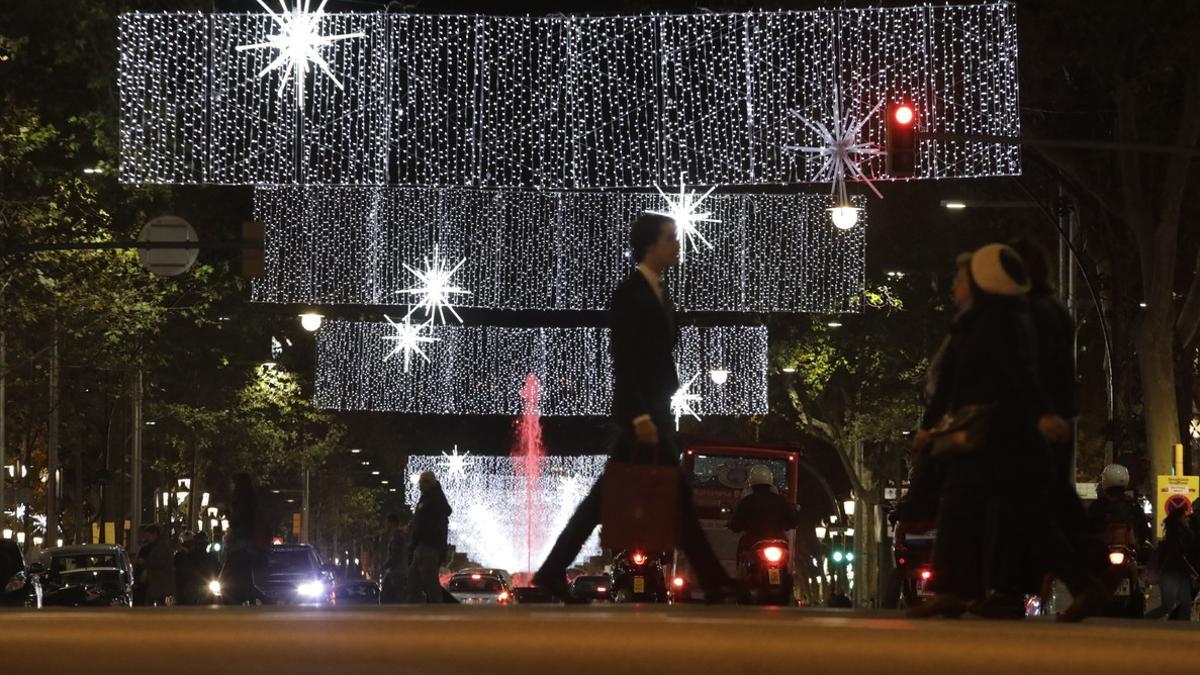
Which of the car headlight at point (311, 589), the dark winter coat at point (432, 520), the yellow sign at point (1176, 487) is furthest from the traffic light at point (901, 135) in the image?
the car headlight at point (311, 589)

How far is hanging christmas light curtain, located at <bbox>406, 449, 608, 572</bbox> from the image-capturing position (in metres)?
106

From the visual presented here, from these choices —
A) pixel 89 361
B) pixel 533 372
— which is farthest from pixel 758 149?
pixel 533 372

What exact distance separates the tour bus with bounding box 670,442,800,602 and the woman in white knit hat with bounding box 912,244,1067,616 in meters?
22.8

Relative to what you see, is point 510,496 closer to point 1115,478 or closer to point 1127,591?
point 1115,478

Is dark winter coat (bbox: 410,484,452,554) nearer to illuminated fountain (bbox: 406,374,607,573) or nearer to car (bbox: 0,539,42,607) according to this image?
car (bbox: 0,539,42,607)

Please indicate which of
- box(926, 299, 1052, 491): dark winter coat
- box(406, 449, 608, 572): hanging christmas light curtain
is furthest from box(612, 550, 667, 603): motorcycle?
box(406, 449, 608, 572): hanging christmas light curtain

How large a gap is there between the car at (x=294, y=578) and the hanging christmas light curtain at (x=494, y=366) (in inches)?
734

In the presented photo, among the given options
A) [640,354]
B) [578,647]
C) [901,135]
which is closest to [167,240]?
[901,135]

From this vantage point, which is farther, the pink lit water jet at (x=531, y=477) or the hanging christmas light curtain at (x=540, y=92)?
the pink lit water jet at (x=531, y=477)

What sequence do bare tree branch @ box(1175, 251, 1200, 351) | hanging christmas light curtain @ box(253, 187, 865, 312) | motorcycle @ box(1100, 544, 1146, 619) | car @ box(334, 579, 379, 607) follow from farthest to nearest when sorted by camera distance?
car @ box(334, 579, 379, 607) < hanging christmas light curtain @ box(253, 187, 865, 312) < bare tree branch @ box(1175, 251, 1200, 351) < motorcycle @ box(1100, 544, 1146, 619)

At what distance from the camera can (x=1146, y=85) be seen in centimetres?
3206

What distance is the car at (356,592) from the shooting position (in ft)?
142

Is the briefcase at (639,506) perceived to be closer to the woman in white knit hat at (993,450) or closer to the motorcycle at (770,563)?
the woman in white knit hat at (993,450)

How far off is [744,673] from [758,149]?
95.0 feet
